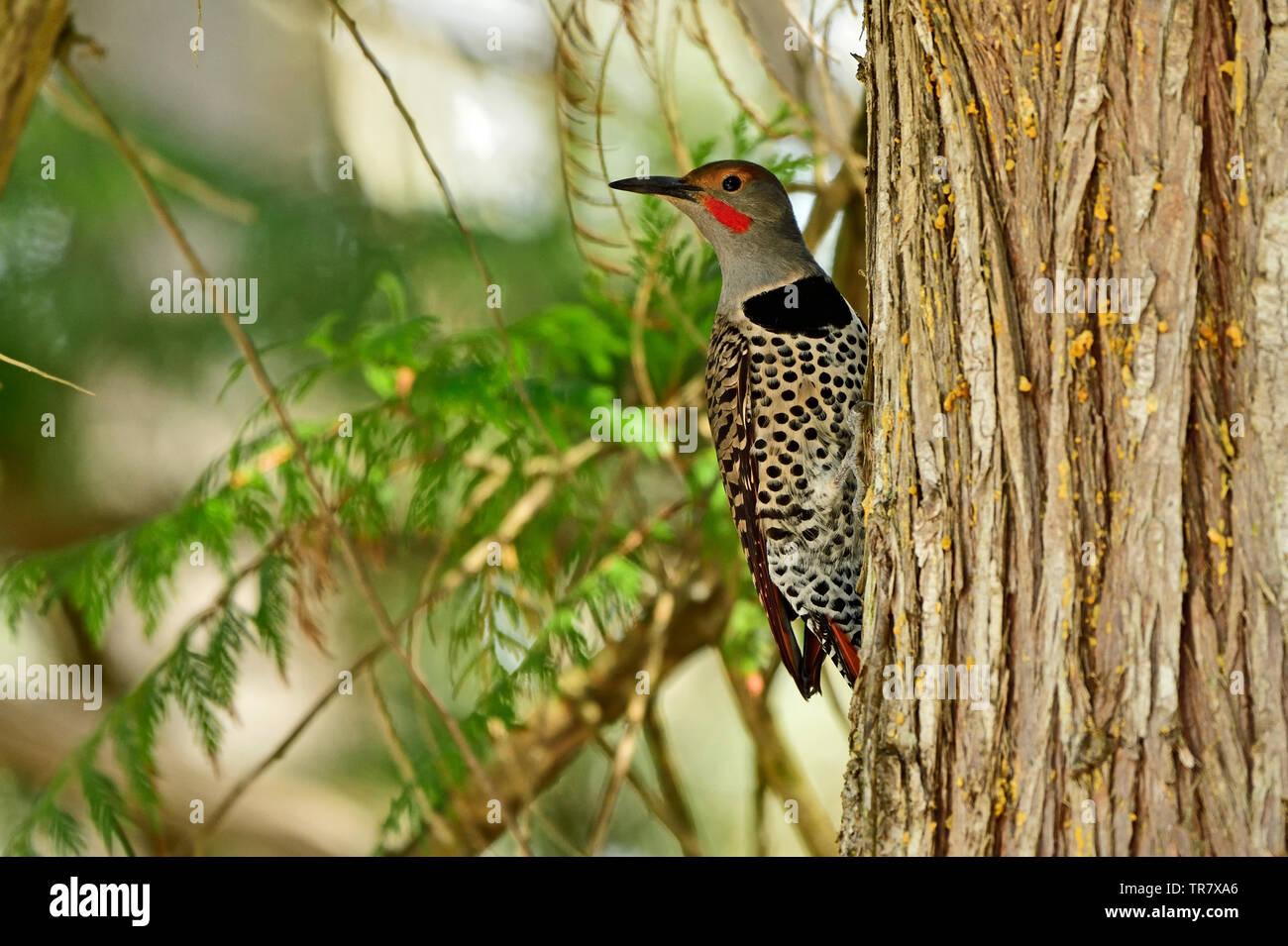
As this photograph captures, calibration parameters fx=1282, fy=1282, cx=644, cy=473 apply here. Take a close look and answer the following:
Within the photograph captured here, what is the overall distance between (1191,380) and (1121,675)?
0.47m

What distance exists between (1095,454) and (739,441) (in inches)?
57.9

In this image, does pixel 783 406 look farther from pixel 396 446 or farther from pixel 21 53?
pixel 21 53

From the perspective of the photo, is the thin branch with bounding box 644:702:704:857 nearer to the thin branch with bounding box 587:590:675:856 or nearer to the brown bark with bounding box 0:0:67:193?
the thin branch with bounding box 587:590:675:856

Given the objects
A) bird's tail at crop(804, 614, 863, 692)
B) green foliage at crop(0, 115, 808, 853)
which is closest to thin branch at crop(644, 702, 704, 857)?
green foliage at crop(0, 115, 808, 853)

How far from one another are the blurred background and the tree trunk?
1.19 m

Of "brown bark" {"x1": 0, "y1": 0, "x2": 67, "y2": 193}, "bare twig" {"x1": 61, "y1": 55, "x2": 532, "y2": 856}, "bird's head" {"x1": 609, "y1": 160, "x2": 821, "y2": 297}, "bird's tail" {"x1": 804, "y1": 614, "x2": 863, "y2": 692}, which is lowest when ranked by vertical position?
"bird's tail" {"x1": 804, "y1": 614, "x2": 863, "y2": 692}

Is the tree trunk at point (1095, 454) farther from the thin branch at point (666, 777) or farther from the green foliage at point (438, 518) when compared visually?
the thin branch at point (666, 777)

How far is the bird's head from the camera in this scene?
11.7ft

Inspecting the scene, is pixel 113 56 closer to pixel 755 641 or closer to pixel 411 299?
pixel 411 299

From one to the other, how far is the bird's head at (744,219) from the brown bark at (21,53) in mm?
1472

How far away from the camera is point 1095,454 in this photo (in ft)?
6.72

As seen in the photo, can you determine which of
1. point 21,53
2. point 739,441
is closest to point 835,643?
point 739,441

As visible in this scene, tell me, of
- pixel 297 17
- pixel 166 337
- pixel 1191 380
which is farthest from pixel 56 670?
pixel 1191 380

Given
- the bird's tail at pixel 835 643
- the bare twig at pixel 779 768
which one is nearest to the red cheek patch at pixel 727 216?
the bird's tail at pixel 835 643
